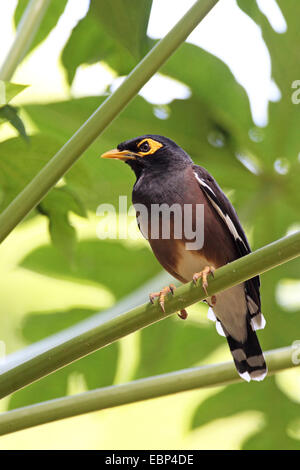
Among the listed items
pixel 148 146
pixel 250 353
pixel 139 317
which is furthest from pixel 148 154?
pixel 139 317

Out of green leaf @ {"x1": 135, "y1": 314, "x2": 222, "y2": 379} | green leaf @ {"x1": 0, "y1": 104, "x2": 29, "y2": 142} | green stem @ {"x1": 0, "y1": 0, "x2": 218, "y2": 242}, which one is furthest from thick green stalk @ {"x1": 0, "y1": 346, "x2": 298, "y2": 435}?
green leaf @ {"x1": 135, "y1": 314, "x2": 222, "y2": 379}

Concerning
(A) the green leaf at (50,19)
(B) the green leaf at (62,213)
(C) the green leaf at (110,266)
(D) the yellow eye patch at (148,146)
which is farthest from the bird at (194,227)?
(C) the green leaf at (110,266)

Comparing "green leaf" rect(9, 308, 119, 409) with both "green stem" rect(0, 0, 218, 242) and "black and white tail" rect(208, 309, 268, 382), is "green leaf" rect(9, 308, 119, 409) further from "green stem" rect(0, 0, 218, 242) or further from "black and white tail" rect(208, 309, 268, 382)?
"green stem" rect(0, 0, 218, 242)

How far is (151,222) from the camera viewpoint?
185cm

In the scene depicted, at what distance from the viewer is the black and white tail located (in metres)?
1.81

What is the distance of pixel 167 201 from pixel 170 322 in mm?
973

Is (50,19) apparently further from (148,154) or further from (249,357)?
(249,357)

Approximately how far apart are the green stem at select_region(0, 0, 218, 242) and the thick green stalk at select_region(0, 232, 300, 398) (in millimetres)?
325

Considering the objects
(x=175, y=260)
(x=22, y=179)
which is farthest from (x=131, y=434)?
(x=22, y=179)

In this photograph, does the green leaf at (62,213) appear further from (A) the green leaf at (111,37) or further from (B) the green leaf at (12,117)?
(A) the green leaf at (111,37)

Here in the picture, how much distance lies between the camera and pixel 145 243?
272cm

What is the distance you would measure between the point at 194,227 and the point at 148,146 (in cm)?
30
